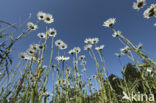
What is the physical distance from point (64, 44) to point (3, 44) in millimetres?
1537

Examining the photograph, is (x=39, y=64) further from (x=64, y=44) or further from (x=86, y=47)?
(x=86, y=47)

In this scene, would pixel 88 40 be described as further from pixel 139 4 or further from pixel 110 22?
pixel 139 4

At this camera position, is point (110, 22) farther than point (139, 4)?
Yes

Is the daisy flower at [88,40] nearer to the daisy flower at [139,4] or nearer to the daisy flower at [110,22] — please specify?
the daisy flower at [110,22]

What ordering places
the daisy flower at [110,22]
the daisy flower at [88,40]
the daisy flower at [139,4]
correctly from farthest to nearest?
the daisy flower at [88,40] < the daisy flower at [110,22] < the daisy flower at [139,4]

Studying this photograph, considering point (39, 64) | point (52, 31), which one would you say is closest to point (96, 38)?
point (52, 31)

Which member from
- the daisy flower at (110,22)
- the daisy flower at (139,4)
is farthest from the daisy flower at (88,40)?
the daisy flower at (139,4)

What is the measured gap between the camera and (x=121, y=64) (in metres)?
2.20

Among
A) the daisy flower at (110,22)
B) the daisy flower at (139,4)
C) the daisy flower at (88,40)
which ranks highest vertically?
the daisy flower at (88,40)

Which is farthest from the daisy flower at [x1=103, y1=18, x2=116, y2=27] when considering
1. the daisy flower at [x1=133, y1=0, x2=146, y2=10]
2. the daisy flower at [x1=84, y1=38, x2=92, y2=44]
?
the daisy flower at [x1=84, y1=38, x2=92, y2=44]

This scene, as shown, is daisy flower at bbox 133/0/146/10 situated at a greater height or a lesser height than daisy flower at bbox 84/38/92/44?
lesser

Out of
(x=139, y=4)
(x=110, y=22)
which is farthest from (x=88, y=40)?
(x=139, y=4)

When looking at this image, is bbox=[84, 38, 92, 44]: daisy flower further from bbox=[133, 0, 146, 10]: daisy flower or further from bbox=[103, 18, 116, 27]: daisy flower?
bbox=[133, 0, 146, 10]: daisy flower

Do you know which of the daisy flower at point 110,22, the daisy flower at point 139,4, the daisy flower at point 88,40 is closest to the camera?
the daisy flower at point 139,4
